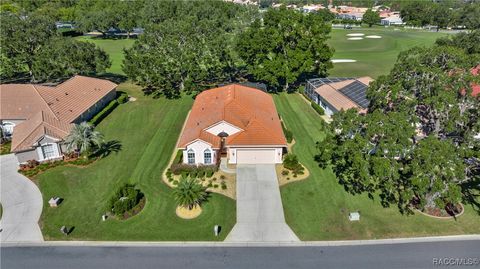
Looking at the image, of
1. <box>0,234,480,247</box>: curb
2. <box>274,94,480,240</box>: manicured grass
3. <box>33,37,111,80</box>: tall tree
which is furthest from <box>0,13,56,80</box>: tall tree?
<box>274,94,480,240</box>: manicured grass

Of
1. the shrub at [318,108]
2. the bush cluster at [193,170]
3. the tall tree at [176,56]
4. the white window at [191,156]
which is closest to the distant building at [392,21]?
the tall tree at [176,56]

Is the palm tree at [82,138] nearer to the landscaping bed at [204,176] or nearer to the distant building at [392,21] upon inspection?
the landscaping bed at [204,176]

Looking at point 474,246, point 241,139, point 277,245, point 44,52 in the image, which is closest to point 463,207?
point 474,246

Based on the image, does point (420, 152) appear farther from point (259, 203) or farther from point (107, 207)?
point (107, 207)

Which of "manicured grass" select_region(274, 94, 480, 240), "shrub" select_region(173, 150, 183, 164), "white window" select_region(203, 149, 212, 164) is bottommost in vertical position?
"manicured grass" select_region(274, 94, 480, 240)

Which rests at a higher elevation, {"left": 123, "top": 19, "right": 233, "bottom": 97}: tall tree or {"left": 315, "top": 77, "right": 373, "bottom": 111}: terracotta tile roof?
{"left": 123, "top": 19, "right": 233, "bottom": 97}: tall tree

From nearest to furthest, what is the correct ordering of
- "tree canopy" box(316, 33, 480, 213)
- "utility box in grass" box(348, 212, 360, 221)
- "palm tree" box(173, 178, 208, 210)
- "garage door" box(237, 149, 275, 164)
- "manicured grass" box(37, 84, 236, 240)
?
"tree canopy" box(316, 33, 480, 213), "manicured grass" box(37, 84, 236, 240), "utility box in grass" box(348, 212, 360, 221), "palm tree" box(173, 178, 208, 210), "garage door" box(237, 149, 275, 164)

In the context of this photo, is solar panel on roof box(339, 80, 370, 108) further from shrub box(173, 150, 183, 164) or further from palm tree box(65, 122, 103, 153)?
palm tree box(65, 122, 103, 153)
